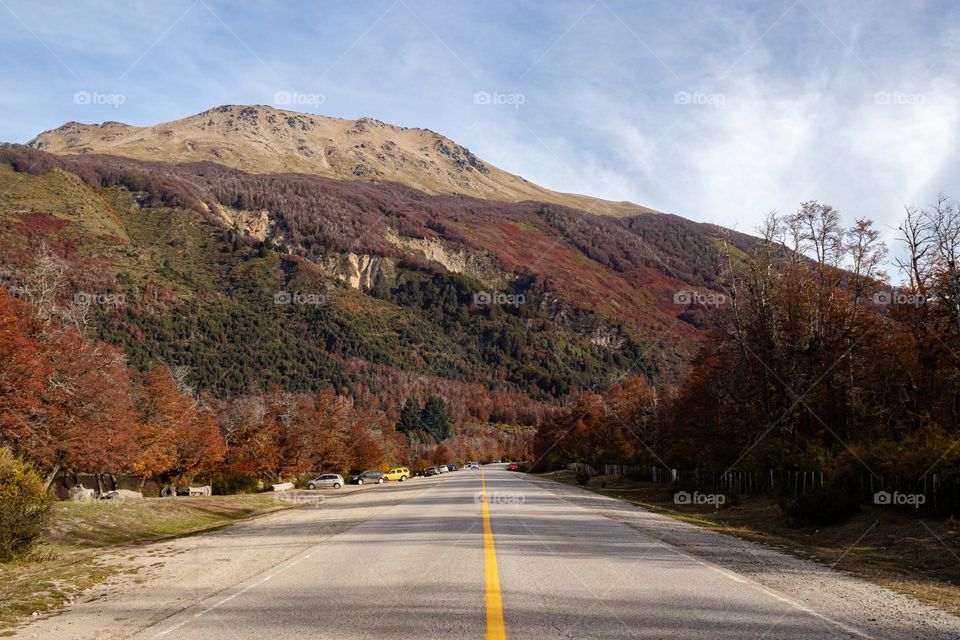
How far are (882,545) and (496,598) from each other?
13.0 meters

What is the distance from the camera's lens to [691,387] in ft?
159

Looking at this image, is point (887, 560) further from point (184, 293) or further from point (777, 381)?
point (184, 293)

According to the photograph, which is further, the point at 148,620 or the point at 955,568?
the point at 955,568

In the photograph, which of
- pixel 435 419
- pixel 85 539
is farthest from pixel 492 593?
pixel 435 419

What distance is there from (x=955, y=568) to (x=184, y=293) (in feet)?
523

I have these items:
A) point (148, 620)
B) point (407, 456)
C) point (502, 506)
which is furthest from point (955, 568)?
point (407, 456)

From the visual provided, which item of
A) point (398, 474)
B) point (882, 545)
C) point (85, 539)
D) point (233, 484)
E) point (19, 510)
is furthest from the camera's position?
point (398, 474)

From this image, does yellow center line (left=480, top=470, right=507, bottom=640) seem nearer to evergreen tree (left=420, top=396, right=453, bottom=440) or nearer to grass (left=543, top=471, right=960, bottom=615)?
grass (left=543, top=471, right=960, bottom=615)

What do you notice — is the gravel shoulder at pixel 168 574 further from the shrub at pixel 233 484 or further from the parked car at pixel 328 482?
the parked car at pixel 328 482

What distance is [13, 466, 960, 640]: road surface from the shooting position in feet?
24.8

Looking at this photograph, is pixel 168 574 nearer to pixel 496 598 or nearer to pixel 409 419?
pixel 496 598

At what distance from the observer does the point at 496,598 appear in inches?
358

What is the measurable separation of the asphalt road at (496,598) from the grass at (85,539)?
8.71 ft

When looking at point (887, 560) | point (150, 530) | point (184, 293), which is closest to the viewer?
point (887, 560)
